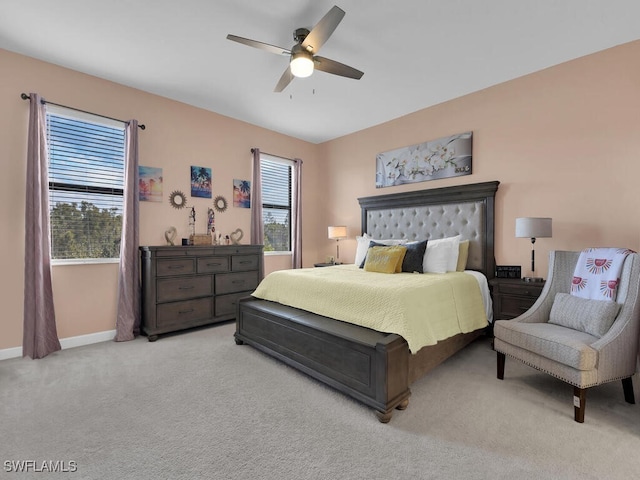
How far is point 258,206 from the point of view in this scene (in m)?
4.89

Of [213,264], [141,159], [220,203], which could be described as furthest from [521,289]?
[141,159]

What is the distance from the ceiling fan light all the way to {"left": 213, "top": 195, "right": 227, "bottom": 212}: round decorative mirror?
2.52 m

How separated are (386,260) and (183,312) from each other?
2.56m

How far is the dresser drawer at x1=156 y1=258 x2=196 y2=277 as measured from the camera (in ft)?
11.6

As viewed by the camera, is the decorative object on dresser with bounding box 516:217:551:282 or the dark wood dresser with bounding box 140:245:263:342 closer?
the decorative object on dresser with bounding box 516:217:551:282

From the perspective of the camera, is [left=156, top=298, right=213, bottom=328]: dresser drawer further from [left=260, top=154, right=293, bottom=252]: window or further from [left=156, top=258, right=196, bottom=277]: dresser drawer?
[left=260, top=154, right=293, bottom=252]: window

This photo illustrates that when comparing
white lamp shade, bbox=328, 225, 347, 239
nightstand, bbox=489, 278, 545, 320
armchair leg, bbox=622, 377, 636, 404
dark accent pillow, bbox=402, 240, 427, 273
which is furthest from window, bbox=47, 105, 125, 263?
armchair leg, bbox=622, 377, 636, 404

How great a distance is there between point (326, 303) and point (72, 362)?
2508mm

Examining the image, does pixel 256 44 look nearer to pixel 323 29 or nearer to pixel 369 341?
pixel 323 29

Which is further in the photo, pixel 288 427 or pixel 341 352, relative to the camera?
pixel 341 352

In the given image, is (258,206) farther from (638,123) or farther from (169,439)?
(638,123)

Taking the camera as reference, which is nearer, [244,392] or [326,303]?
[244,392]

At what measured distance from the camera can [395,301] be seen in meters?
2.23

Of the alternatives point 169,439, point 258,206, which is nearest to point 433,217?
point 258,206
